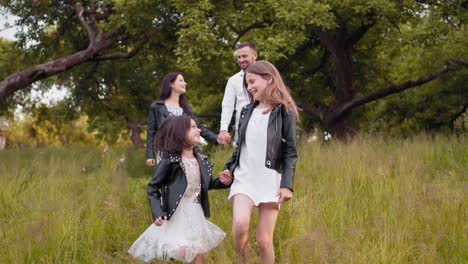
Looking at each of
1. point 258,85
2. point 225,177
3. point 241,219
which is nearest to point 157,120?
point 225,177

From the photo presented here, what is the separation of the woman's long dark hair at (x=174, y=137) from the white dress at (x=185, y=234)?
0.12 m

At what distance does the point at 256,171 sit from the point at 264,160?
4.0 inches

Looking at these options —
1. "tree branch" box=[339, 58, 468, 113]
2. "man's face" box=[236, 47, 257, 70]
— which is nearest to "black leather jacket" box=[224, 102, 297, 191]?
"man's face" box=[236, 47, 257, 70]

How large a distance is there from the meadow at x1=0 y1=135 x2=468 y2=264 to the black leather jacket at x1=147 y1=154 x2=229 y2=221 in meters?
0.49

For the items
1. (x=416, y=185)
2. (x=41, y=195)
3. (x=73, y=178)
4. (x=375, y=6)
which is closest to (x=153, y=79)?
(x=375, y=6)

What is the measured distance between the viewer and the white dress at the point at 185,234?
350 cm

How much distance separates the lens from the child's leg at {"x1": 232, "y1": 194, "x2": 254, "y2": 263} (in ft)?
11.2

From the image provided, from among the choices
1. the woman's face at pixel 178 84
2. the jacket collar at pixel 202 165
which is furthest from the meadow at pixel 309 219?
the woman's face at pixel 178 84

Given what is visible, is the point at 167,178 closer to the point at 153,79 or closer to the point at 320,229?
the point at 320,229

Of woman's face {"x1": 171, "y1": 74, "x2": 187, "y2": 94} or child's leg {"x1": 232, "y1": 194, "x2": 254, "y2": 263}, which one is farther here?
woman's face {"x1": 171, "y1": 74, "x2": 187, "y2": 94}

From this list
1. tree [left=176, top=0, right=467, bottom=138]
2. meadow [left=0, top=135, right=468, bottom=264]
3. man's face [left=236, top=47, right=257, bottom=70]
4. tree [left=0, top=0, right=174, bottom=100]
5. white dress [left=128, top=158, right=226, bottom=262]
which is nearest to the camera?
white dress [left=128, top=158, right=226, bottom=262]

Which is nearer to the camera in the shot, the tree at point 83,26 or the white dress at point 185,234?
the white dress at point 185,234

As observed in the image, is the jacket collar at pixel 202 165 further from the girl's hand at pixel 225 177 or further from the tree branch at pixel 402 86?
the tree branch at pixel 402 86

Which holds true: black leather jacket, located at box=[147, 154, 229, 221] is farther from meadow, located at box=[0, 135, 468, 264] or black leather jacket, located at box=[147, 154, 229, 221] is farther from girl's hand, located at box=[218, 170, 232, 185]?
meadow, located at box=[0, 135, 468, 264]
